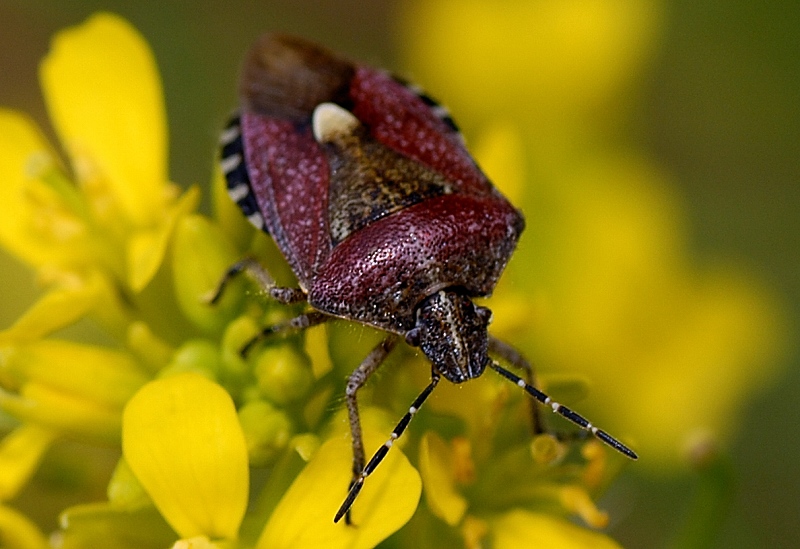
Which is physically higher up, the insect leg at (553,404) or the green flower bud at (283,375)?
the insect leg at (553,404)

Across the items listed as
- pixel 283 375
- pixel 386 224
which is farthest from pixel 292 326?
pixel 386 224

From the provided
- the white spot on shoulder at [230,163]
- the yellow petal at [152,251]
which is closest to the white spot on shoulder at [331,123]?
the white spot on shoulder at [230,163]

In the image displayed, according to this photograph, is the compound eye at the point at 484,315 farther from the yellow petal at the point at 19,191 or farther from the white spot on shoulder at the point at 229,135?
the yellow petal at the point at 19,191

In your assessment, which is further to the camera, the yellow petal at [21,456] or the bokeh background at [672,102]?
the bokeh background at [672,102]

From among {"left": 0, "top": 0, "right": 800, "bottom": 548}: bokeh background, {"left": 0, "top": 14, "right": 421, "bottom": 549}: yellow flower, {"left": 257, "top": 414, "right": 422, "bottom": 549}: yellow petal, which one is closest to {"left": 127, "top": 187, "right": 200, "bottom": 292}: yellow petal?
{"left": 0, "top": 14, "right": 421, "bottom": 549}: yellow flower

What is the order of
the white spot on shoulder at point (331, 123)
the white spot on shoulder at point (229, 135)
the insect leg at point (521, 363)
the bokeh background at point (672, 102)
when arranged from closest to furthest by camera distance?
the insect leg at point (521, 363)
the white spot on shoulder at point (331, 123)
the white spot on shoulder at point (229, 135)
the bokeh background at point (672, 102)

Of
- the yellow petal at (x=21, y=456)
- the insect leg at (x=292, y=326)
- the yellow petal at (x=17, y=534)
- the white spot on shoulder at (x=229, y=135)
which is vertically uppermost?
the white spot on shoulder at (x=229, y=135)

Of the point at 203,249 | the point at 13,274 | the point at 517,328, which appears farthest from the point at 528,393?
the point at 13,274
